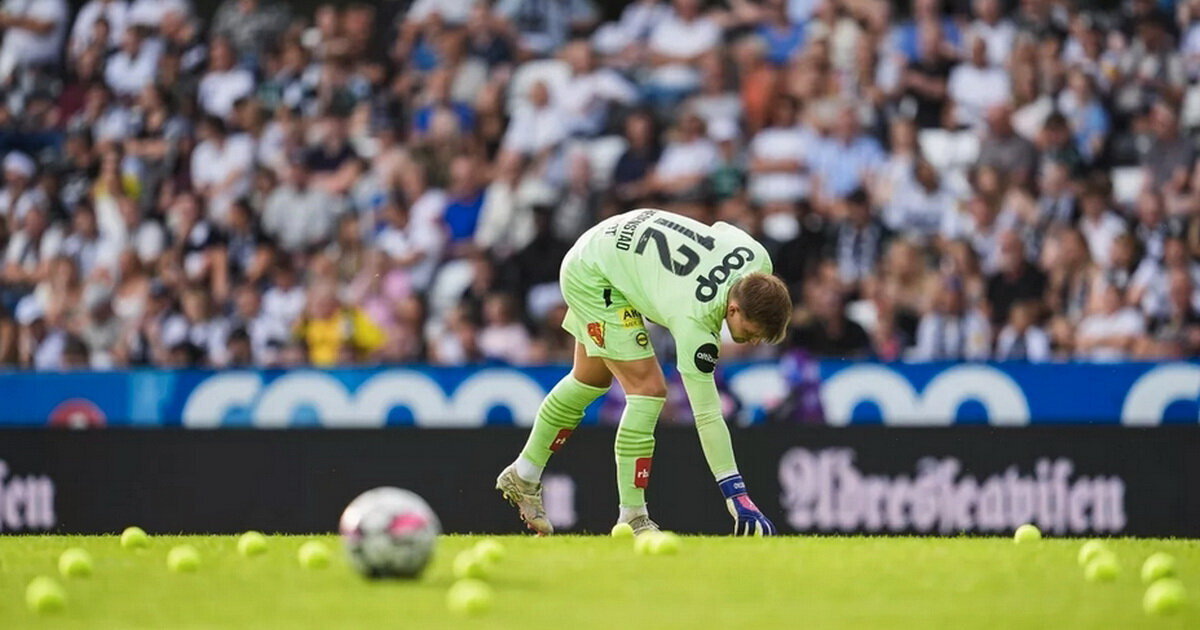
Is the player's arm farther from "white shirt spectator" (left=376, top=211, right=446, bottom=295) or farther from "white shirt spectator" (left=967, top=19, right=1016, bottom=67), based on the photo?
"white shirt spectator" (left=967, top=19, right=1016, bottom=67)

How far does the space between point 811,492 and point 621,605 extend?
20.5 feet

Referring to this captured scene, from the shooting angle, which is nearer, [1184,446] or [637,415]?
[637,415]

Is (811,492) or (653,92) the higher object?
(653,92)

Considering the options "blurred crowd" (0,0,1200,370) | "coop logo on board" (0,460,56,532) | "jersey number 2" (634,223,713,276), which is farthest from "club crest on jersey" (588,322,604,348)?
"coop logo on board" (0,460,56,532)

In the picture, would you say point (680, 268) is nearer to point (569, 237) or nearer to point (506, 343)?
point (506, 343)

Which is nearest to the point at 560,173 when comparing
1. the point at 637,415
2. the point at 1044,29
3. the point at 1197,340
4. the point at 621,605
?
the point at 1044,29

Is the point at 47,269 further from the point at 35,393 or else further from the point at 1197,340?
the point at 1197,340

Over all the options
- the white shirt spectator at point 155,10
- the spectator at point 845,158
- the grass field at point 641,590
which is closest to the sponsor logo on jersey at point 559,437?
the grass field at point 641,590

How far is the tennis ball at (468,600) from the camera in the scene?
628 cm

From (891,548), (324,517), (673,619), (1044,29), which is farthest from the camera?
(1044,29)

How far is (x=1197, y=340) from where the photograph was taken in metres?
13.9

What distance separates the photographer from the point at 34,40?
19688 millimetres

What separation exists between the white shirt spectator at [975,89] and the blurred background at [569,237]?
29 mm

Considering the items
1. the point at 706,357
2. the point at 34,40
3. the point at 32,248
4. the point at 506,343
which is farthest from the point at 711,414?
the point at 34,40
